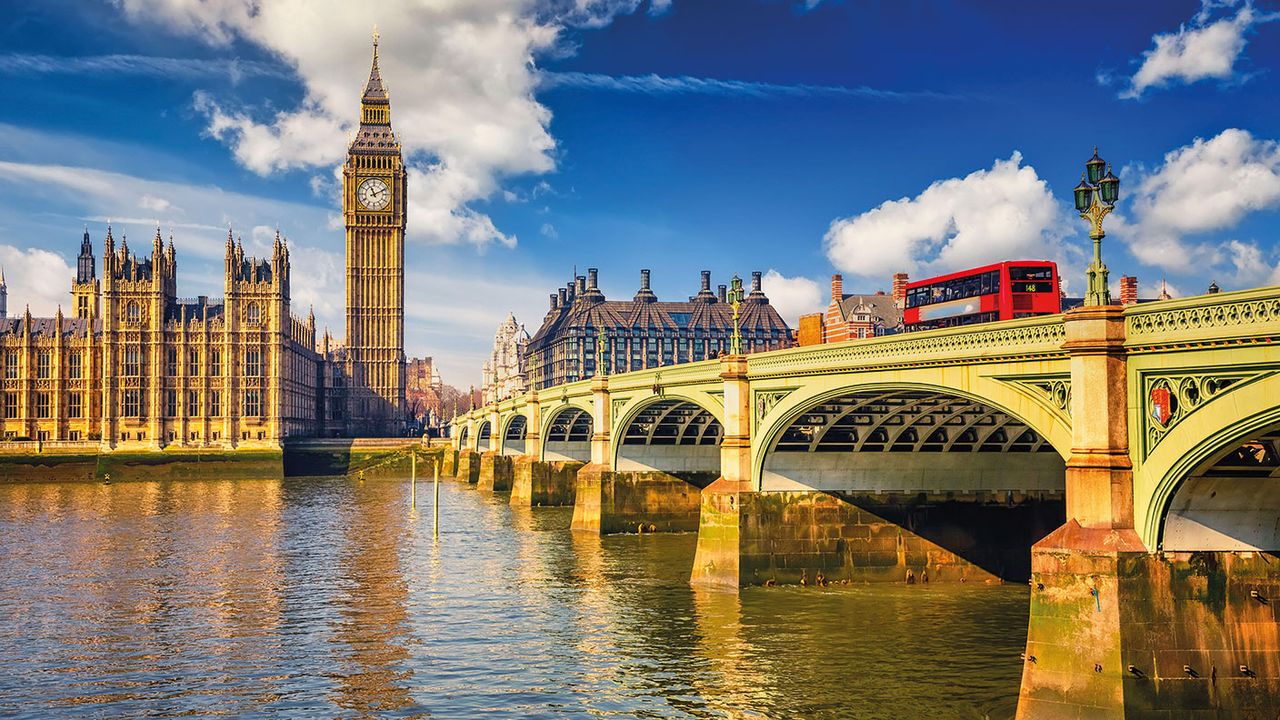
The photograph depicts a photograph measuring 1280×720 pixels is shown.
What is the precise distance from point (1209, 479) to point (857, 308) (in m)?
98.3

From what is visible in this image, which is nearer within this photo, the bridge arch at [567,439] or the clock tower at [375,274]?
the bridge arch at [567,439]

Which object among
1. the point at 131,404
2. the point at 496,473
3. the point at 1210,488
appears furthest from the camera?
the point at 131,404

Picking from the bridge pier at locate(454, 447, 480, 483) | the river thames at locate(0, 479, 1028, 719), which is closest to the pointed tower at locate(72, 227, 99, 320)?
the bridge pier at locate(454, 447, 480, 483)

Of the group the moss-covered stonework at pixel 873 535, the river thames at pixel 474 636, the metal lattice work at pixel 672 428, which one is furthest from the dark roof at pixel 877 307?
the moss-covered stonework at pixel 873 535

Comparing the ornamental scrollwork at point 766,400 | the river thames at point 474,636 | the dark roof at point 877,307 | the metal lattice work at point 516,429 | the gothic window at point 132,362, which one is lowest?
the river thames at point 474,636

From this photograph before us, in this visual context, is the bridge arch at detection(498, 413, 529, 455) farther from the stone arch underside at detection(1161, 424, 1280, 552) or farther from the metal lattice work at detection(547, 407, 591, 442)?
the stone arch underside at detection(1161, 424, 1280, 552)

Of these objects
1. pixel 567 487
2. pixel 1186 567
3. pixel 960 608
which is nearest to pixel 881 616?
pixel 960 608

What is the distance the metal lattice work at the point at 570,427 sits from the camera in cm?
7812

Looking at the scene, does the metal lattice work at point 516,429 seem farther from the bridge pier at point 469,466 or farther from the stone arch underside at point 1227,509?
the stone arch underside at point 1227,509

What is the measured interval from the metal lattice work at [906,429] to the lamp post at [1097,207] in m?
13.2

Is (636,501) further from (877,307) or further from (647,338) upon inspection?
(647,338)

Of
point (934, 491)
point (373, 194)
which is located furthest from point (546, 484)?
point (373, 194)

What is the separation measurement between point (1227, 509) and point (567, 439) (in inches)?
2474

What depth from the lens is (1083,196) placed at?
23.8m
